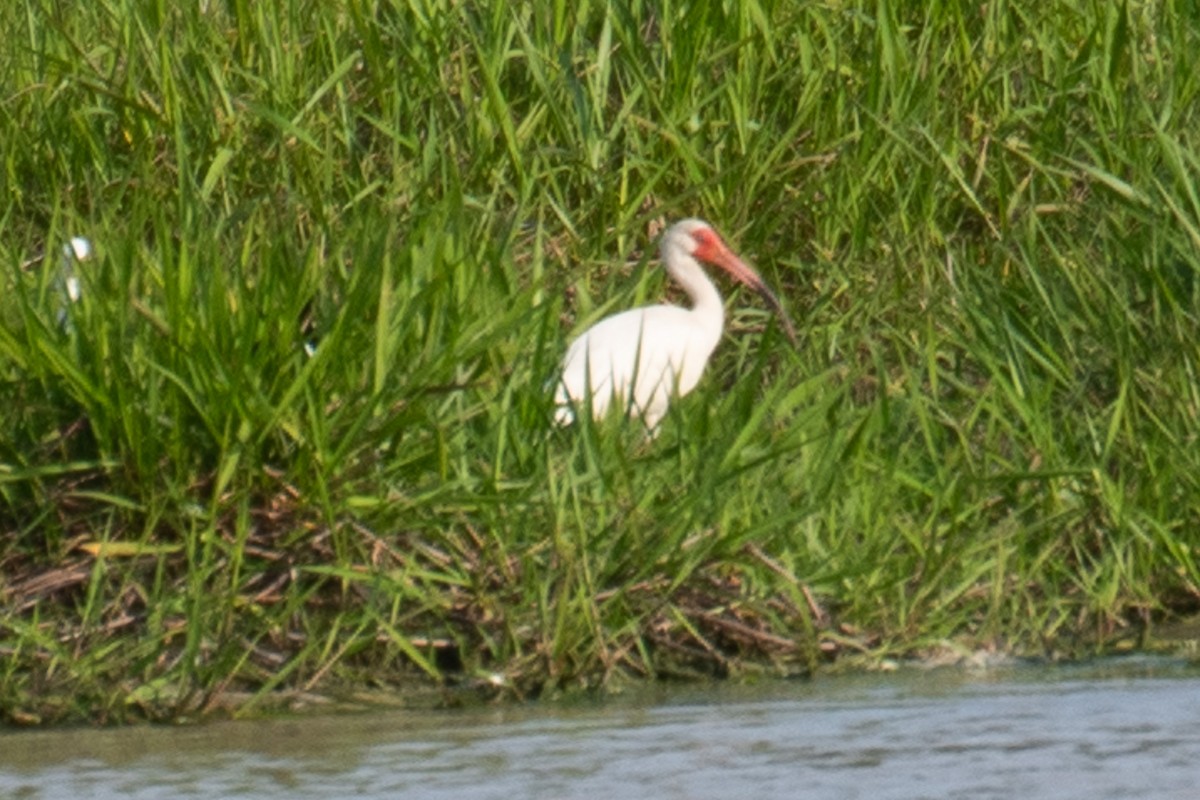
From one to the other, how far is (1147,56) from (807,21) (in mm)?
889

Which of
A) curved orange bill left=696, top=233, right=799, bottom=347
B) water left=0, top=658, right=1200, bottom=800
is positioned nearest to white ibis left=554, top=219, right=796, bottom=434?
curved orange bill left=696, top=233, right=799, bottom=347

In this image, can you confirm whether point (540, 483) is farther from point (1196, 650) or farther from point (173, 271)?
point (1196, 650)

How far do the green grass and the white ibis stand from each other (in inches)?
3.7

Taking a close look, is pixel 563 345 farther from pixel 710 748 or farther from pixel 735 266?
pixel 710 748

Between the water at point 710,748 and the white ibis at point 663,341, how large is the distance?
0.93m

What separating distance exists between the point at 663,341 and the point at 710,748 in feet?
7.64

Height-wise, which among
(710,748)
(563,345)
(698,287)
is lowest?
(710,748)

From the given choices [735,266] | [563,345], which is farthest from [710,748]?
[735,266]

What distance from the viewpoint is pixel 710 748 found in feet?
15.4

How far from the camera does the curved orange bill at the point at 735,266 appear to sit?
7.31 metres

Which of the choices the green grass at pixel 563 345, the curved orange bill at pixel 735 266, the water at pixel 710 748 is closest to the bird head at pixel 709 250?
the curved orange bill at pixel 735 266

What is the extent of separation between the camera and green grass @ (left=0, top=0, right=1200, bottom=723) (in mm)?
5289

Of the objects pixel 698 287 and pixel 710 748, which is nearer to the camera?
pixel 710 748

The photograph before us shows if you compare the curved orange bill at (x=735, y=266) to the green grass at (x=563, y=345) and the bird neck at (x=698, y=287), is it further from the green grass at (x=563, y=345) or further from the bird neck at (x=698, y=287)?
the green grass at (x=563, y=345)
